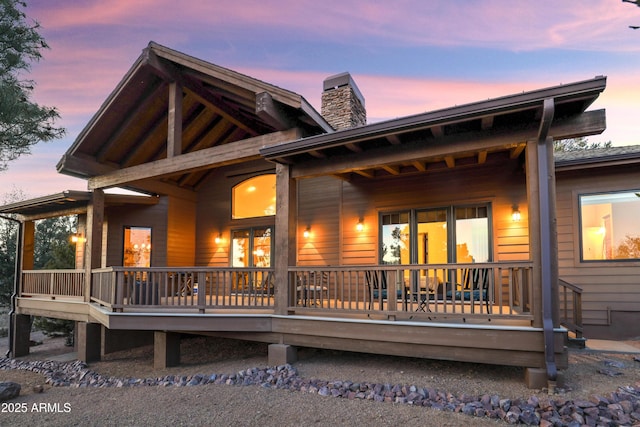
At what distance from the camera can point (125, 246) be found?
11.6 metres

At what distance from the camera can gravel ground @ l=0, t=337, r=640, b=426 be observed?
14.3 ft

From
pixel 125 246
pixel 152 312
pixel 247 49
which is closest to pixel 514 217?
pixel 152 312

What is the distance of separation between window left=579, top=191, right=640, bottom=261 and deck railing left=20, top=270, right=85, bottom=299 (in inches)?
432

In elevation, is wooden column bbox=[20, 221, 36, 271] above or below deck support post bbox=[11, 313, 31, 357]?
above

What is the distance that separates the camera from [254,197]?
10969 mm

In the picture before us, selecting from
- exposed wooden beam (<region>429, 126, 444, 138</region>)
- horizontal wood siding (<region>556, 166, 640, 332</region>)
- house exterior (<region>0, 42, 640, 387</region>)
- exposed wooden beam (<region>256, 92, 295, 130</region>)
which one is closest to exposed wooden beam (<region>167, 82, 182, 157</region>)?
house exterior (<region>0, 42, 640, 387</region>)

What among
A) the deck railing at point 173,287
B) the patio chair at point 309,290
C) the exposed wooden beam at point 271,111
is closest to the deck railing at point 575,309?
the patio chair at point 309,290

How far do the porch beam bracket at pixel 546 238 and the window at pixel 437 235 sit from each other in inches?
117

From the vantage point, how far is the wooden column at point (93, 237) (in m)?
9.15

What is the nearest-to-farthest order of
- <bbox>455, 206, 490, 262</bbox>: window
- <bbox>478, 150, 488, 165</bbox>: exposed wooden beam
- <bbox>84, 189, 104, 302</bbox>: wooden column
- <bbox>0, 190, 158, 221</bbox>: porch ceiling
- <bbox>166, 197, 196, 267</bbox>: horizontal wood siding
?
<bbox>478, 150, 488, 165</bbox>: exposed wooden beam → <bbox>455, 206, 490, 262</bbox>: window → <bbox>84, 189, 104, 302</bbox>: wooden column → <bbox>0, 190, 158, 221</bbox>: porch ceiling → <bbox>166, 197, 196, 267</bbox>: horizontal wood siding

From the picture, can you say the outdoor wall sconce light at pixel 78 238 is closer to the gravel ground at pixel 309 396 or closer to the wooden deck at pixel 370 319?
the wooden deck at pixel 370 319

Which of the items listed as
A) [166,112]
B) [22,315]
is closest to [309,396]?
[166,112]

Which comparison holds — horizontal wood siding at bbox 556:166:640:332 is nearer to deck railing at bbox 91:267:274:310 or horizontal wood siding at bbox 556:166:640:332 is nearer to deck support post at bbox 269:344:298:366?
deck support post at bbox 269:344:298:366

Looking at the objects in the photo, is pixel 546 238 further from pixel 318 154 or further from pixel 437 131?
pixel 318 154
